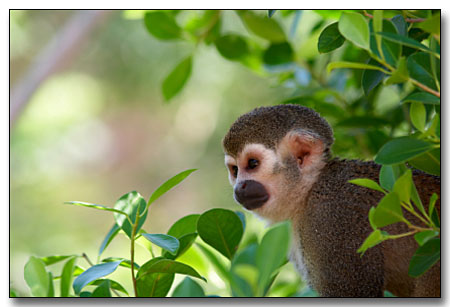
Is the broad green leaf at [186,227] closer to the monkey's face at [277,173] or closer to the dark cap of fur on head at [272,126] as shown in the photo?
the monkey's face at [277,173]

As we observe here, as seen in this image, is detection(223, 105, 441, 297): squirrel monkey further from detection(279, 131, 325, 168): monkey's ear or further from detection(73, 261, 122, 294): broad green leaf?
detection(73, 261, 122, 294): broad green leaf

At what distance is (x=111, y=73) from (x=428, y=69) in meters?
5.72

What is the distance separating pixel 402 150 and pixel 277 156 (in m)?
0.64

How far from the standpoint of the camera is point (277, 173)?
2.03m

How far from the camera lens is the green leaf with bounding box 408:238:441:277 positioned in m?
1.59

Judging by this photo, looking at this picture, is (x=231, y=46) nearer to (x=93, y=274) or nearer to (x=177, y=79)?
(x=177, y=79)

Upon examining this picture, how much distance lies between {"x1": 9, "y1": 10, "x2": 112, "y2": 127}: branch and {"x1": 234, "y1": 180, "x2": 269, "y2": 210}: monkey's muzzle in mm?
2770

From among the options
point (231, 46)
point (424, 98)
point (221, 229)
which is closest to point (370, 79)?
point (424, 98)

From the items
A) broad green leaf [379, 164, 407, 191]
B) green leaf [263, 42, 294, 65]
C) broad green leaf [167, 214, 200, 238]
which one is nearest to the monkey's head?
broad green leaf [167, 214, 200, 238]

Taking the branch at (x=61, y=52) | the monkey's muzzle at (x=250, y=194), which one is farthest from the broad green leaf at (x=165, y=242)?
the branch at (x=61, y=52)

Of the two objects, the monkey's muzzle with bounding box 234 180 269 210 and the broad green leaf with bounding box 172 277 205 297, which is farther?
the monkey's muzzle with bounding box 234 180 269 210

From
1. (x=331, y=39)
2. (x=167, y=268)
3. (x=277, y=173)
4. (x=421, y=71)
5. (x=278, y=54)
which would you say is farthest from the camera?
(x=278, y=54)
